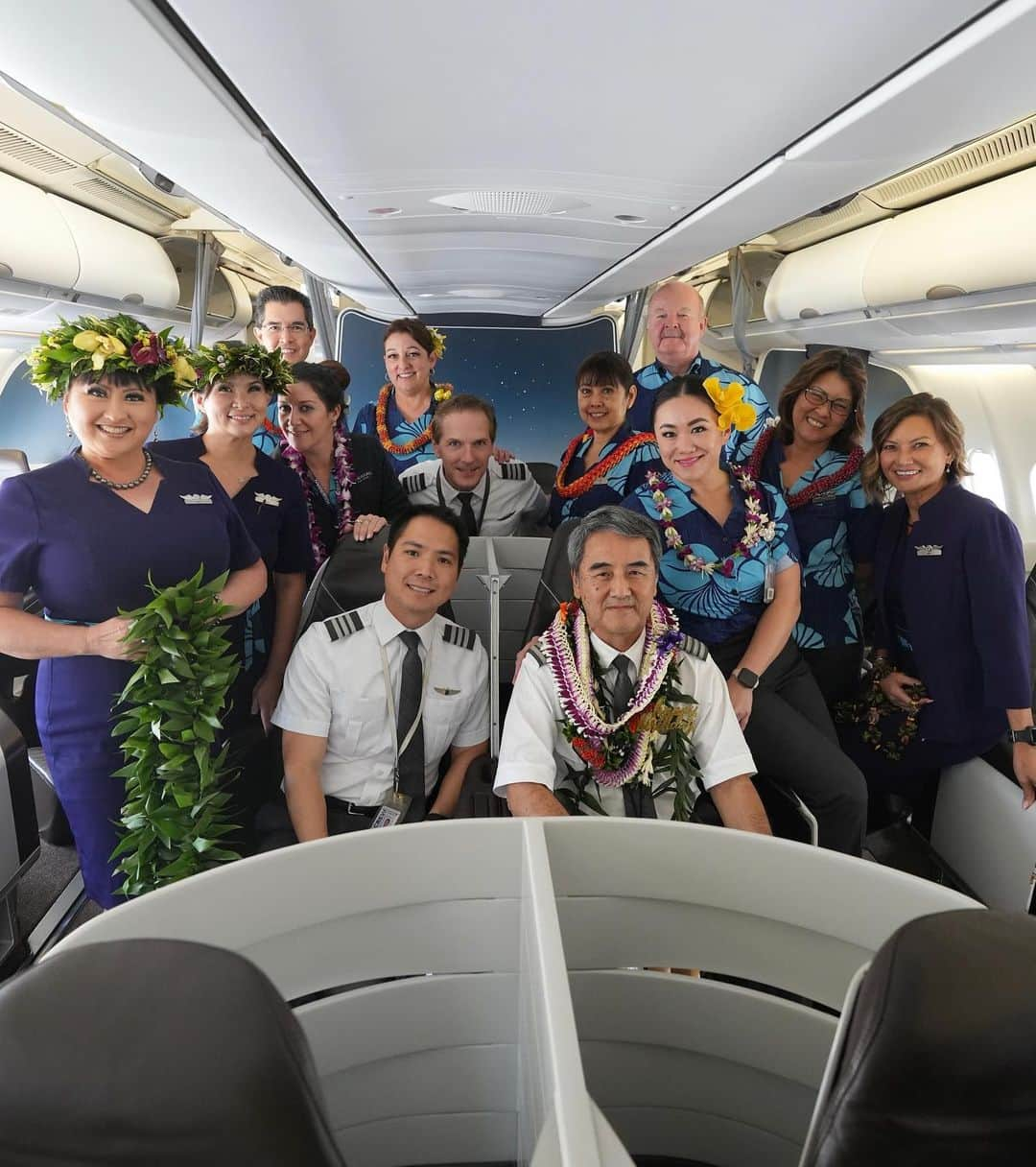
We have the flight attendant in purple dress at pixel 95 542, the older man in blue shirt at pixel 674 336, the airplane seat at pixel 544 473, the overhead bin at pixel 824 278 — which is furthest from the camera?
the airplane seat at pixel 544 473

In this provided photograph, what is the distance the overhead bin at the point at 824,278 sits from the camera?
4.84m

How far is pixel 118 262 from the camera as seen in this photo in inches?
201

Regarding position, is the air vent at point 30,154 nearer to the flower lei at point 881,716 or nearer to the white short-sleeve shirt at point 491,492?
the white short-sleeve shirt at point 491,492

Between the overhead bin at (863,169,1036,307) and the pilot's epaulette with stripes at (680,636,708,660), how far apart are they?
2574mm

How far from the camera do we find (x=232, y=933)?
4.09 feet

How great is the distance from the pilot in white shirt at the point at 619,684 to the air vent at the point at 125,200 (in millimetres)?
3820

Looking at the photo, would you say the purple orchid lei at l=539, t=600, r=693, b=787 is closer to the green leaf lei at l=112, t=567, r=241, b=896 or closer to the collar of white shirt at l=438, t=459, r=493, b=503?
the green leaf lei at l=112, t=567, r=241, b=896

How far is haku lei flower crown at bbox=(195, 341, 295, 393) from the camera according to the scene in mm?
2723

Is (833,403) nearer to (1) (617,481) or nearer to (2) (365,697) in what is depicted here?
(1) (617,481)

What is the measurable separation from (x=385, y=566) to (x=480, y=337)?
5.94 metres

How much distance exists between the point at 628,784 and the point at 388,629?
875 millimetres

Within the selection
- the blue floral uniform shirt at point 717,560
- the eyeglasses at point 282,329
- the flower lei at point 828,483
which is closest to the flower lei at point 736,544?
the blue floral uniform shirt at point 717,560

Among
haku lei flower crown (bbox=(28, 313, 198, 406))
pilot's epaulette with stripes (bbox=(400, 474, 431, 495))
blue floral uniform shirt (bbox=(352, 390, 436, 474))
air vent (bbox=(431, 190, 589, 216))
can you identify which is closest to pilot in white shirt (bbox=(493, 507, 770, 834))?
air vent (bbox=(431, 190, 589, 216))

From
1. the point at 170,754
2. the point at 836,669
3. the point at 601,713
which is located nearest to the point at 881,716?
the point at 836,669
